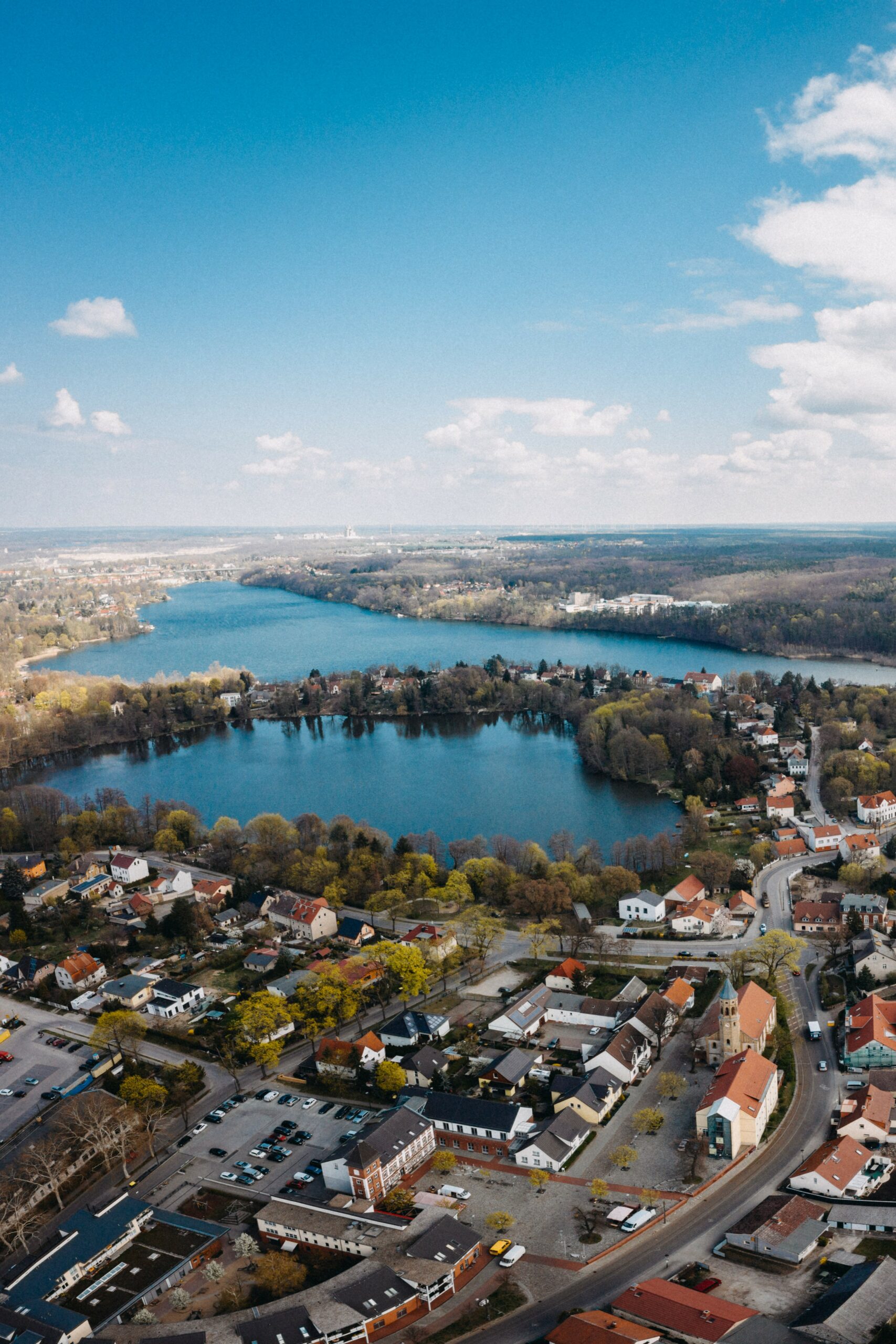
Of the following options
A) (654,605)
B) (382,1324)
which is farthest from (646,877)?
(654,605)

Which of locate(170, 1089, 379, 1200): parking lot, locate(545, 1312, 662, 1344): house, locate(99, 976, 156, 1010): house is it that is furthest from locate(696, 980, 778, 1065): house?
locate(99, 976, 156, 1010): house

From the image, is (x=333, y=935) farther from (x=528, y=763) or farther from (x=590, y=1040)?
(x=528, y=763)

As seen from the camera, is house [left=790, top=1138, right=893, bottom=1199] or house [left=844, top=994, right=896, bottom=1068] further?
house [left=844, top=994, right=896, bottom=1068]

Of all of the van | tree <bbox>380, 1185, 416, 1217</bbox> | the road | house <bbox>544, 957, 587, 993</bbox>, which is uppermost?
house <bbox>544, 957, 587, 993</bbox>

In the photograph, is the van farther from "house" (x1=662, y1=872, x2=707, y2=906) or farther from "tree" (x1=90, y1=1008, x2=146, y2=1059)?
"house" (x1=662, y1=872, x2=707, y2=906)

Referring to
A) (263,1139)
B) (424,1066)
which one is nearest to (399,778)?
(424,1066)
